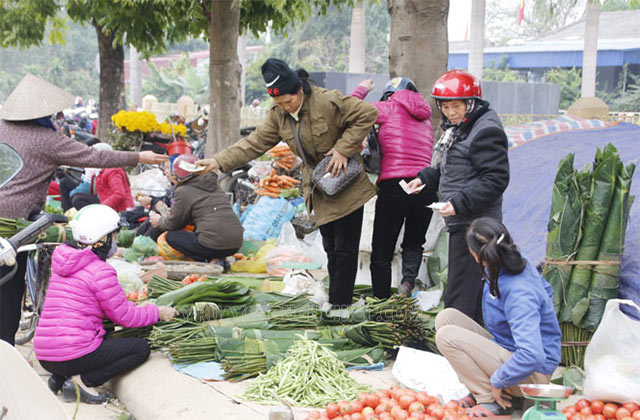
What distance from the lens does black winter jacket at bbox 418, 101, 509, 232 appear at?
12.9 ft

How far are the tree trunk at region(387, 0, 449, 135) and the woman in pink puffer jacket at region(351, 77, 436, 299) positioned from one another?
0.92 m

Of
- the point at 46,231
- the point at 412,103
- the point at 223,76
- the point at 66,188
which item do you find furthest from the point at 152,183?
the point at 412,103

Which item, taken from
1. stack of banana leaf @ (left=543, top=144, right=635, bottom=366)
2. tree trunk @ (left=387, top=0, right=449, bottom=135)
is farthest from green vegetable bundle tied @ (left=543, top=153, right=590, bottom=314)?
tree trunk @ (left=387, top=0, right=449, bottom=135)

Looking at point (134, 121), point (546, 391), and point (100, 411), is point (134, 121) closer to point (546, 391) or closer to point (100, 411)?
point (100, 411)

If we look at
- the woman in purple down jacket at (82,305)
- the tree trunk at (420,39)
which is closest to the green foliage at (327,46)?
the tree trunk at (420,39)

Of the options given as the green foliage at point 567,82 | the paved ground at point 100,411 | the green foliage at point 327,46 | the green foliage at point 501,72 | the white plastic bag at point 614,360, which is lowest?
the paved ground at point 100,411

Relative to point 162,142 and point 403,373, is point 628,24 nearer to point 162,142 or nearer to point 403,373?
point 162,142

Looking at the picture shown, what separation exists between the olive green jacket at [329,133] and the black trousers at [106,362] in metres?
1.49

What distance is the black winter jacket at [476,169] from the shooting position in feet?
12.9

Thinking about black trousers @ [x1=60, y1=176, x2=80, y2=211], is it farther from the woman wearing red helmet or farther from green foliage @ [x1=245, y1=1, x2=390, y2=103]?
green foliage @ [x1=245, y1=1, x2=390, y2=103]

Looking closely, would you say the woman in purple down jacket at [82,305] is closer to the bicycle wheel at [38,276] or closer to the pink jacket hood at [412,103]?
the bicycle wheel at [38,276]

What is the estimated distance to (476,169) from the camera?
159 inches

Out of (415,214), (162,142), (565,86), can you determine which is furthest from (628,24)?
(415,214)

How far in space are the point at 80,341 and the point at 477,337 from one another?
2.32 metres
